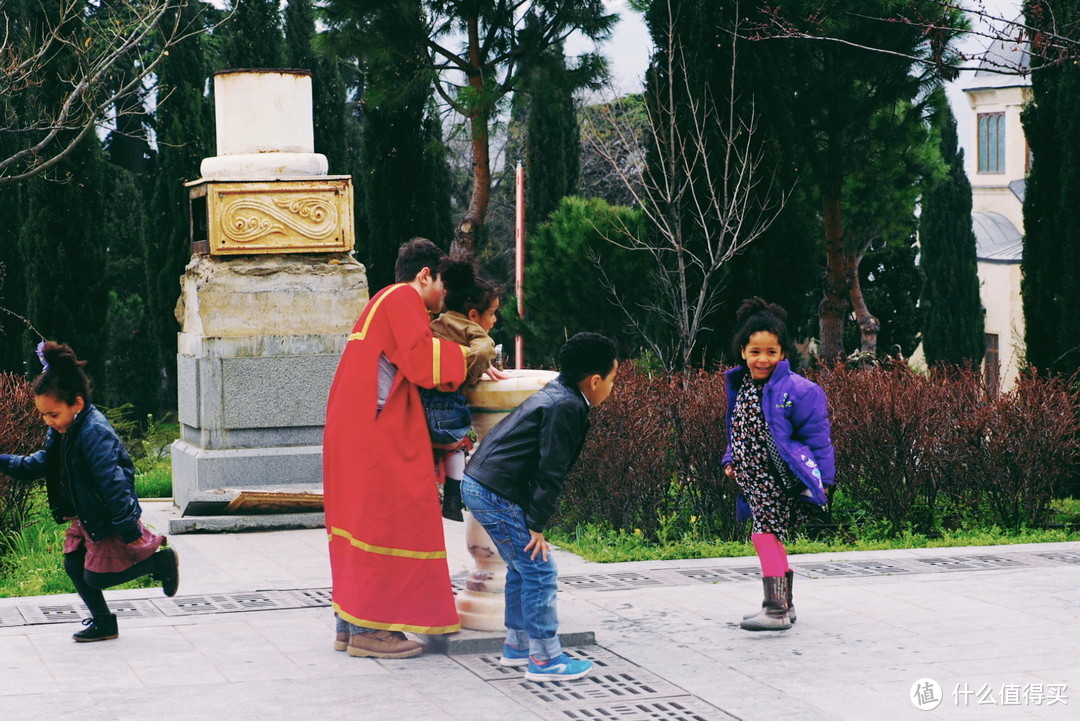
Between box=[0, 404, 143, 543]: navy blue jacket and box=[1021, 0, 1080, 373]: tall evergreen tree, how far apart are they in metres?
8.26

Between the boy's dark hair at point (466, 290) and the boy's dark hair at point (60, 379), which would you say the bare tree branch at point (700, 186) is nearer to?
the boy's dark hair at point (466, 290)

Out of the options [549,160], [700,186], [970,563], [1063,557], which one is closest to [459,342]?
[970,563]

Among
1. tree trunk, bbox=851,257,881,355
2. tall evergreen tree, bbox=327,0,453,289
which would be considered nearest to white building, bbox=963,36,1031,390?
tree trunk, bbox=851,257,881,355

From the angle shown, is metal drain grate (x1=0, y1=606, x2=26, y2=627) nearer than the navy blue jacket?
No

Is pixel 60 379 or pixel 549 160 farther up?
pixel 549 160

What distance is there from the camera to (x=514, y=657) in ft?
19.1

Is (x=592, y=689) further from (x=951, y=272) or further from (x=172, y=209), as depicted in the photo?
(x=951, y=272)

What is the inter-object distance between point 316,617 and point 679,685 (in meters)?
2.05

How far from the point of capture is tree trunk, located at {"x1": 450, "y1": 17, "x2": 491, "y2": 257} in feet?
55.5

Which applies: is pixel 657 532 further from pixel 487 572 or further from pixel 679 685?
pixel 679 685

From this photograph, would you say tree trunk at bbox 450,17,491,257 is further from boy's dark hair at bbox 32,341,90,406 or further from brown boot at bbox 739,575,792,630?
brown boot at bbox 739,575,792,630

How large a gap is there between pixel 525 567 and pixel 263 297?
5204 millimetres

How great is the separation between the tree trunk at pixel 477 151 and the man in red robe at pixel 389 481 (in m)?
11.0

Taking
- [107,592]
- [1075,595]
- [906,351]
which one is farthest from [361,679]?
[906,351]
